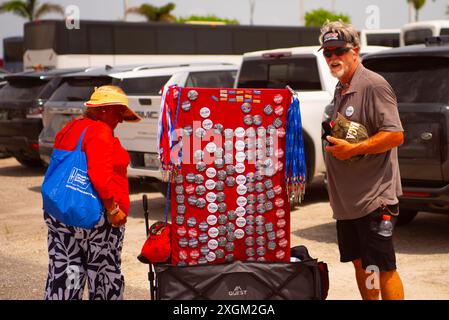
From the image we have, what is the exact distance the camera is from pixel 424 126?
7191mm

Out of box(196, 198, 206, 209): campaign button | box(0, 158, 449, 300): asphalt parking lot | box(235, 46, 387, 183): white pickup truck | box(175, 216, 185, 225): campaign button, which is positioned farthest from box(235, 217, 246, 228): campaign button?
box(235, 46, 387, 183): white pickup truck

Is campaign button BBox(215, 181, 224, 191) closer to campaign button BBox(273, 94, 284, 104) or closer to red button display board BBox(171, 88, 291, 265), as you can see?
red button display board BBox(171, 88, 291, 265)

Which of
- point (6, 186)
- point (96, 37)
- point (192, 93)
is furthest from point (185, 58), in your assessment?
point (192, 93)

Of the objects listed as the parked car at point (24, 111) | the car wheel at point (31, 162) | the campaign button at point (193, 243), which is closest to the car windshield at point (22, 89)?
the parked car at point (24, 111)

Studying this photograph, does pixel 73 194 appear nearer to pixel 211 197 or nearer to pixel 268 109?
pixel 211 197

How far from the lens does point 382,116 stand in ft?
14.9

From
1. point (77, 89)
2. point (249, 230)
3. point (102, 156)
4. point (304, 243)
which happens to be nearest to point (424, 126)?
point (304, 243)

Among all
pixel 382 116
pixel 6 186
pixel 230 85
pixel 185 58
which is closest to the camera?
pixel 382 116

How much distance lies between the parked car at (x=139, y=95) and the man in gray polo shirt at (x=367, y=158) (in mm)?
5126

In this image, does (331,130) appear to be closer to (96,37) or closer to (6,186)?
(6,186)

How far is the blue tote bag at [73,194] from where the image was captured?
4508 millimetres

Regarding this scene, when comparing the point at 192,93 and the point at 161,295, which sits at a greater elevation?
the point at 192,93

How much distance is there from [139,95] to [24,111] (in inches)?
193
